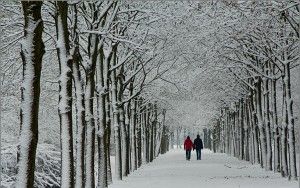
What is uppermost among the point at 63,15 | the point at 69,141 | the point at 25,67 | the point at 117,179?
the point at 63,15

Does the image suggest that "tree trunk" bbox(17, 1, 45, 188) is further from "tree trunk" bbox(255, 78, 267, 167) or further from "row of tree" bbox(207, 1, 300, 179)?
"tree trunk" bbox(255, 78, 267, 167)

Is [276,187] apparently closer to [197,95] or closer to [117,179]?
[117,179]

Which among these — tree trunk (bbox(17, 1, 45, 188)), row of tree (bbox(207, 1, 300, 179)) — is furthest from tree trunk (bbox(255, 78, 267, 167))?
tree trunk (bbox(17, 1, 45, 188))

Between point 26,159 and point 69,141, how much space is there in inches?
169

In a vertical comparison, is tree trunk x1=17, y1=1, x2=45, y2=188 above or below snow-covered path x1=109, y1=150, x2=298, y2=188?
above

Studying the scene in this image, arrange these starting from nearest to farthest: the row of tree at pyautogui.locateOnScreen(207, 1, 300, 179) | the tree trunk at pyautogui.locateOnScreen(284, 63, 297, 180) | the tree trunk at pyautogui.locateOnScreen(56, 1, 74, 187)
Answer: the tree trunk at pyautogui.locateOnScreen(56, 1, 74, 187)
the row of tree at pyautogui.locateOnScreen(207, 1, 300, 179)
the tree trunk at pyautogui.locateOnScreen(284, 63, 297, 180)


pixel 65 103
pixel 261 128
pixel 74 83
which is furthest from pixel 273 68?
pixel 65 103

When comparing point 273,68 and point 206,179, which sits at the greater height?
point 273,68

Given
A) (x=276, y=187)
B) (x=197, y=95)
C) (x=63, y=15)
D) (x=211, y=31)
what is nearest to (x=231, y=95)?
(x=197, y=95)

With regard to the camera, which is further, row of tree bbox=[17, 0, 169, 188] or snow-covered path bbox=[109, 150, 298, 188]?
snow-covered path bbox=[109, 150, 298, 188]

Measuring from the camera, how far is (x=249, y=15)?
21.2 metres

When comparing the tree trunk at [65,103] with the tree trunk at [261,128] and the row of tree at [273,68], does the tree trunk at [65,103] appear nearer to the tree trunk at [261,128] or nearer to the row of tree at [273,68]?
the row of tree at [273,68]

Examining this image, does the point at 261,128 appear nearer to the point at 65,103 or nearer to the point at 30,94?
the point at 65,103

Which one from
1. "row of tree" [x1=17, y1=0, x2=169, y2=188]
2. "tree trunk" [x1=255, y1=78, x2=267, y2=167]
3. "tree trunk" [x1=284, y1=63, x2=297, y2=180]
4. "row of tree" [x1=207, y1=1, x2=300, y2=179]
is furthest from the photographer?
"tree trunk" [x1=255, y1=78, x2=267, y2=167]
